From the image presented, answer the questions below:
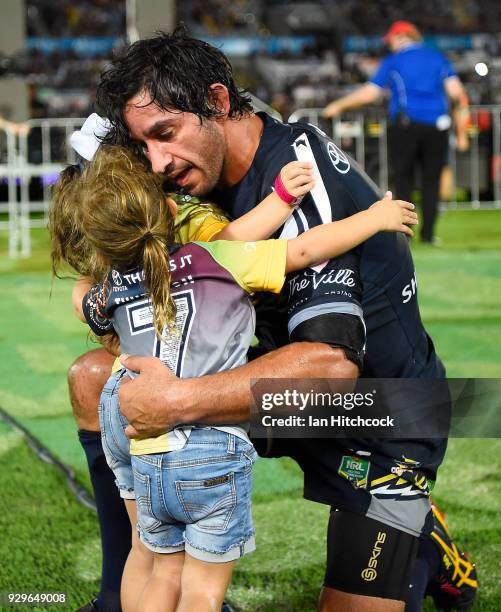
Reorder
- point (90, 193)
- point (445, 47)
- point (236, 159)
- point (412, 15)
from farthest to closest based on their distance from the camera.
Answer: point (412, 15)
point (445, 47)
point (236, 159)
point (90, 193)

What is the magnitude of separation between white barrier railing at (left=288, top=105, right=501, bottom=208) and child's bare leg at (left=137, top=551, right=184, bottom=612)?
13517 millimetres

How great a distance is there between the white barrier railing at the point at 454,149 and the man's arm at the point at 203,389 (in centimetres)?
1343

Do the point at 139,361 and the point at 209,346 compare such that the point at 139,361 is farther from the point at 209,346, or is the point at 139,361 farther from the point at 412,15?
the point at 412,15

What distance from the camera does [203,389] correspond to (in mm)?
2479

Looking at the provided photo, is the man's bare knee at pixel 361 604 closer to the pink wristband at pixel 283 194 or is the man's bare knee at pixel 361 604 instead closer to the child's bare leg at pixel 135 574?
the child's bare leg at pixel 135 574

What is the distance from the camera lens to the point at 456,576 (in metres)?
3.16

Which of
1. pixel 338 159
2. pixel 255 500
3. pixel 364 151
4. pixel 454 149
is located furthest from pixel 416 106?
pixel 338 159

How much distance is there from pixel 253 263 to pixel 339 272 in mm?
256

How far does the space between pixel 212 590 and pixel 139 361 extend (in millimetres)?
541

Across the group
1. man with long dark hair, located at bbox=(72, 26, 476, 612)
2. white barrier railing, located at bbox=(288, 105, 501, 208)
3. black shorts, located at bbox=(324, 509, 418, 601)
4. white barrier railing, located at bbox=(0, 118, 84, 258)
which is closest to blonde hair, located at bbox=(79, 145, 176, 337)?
man with long dark hair, located at bbox=(72, 26, 476, 612)

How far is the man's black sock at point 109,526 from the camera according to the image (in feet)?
10.1

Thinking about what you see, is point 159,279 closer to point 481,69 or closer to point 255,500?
point 255,500

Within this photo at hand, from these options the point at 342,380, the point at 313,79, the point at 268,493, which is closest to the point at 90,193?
the point at 342,380

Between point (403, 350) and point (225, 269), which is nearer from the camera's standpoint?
point (225, 269)
